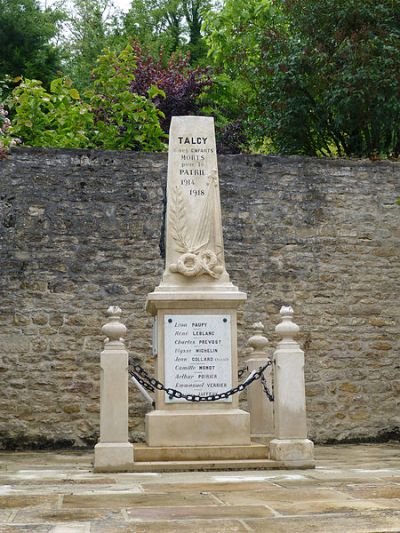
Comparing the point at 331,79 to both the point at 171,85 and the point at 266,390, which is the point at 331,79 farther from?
the point at 266,390

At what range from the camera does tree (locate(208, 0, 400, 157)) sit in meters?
13.6

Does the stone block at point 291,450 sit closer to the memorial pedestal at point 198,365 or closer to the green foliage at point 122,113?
the memorial pedestal at point 198,365

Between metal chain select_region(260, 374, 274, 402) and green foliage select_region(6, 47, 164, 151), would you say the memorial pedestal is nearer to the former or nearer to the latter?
metal chain select_region(260, 374, 274, 402)

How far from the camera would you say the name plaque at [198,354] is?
7547mm

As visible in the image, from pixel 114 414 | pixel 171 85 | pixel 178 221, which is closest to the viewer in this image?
pixel 114 414

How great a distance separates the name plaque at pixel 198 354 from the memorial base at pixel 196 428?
192 mm

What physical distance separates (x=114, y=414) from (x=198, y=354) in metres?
1.04

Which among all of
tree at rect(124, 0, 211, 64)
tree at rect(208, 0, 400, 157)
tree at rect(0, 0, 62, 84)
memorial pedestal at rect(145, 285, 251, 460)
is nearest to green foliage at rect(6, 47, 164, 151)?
tree at rect(208, 0, 400, 157)

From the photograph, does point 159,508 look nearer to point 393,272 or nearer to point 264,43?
point 393,272

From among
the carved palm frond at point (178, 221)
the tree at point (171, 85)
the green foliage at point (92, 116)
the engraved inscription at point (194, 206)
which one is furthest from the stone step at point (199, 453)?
the tree at point (171, 85)

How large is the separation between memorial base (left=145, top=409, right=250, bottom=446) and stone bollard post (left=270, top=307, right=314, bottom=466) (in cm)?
37

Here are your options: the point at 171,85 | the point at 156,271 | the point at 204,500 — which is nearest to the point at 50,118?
the point at 156,271

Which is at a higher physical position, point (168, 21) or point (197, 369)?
point (168, 21)

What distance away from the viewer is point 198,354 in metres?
7.59
